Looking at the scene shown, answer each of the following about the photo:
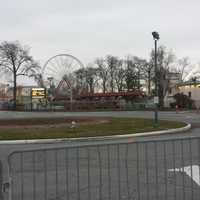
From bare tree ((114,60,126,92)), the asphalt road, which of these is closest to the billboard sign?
bare tree ((114,60,126,92))

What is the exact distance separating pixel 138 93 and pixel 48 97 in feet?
65.3

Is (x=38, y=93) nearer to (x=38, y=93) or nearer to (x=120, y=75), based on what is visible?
(x=38, y=93)

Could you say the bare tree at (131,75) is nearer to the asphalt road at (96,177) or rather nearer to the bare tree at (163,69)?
the bare tree at (163,69)

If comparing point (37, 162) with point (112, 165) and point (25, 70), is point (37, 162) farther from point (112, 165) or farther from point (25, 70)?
point (25, 70)

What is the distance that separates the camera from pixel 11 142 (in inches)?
742

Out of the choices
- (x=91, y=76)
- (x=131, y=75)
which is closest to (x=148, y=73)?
(x=131, y=75)

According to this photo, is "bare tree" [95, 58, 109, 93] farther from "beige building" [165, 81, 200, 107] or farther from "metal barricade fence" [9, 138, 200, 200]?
"metal barricade fence" [9, 138, 200, 200]

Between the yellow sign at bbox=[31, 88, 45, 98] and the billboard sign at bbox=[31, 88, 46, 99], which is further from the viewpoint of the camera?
the yellow sign at bbox=[31, 88, 45, 98]

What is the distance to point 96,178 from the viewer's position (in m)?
7.35

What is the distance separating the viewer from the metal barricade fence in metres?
6.58

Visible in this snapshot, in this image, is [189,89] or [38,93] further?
[38,93]

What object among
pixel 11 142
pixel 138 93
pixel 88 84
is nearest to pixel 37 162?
pixel 11 142

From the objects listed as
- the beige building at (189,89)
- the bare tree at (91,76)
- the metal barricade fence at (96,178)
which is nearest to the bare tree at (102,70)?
the bare tree at (91,76)

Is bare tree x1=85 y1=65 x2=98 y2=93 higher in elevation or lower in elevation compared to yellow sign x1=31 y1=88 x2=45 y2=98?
higher
